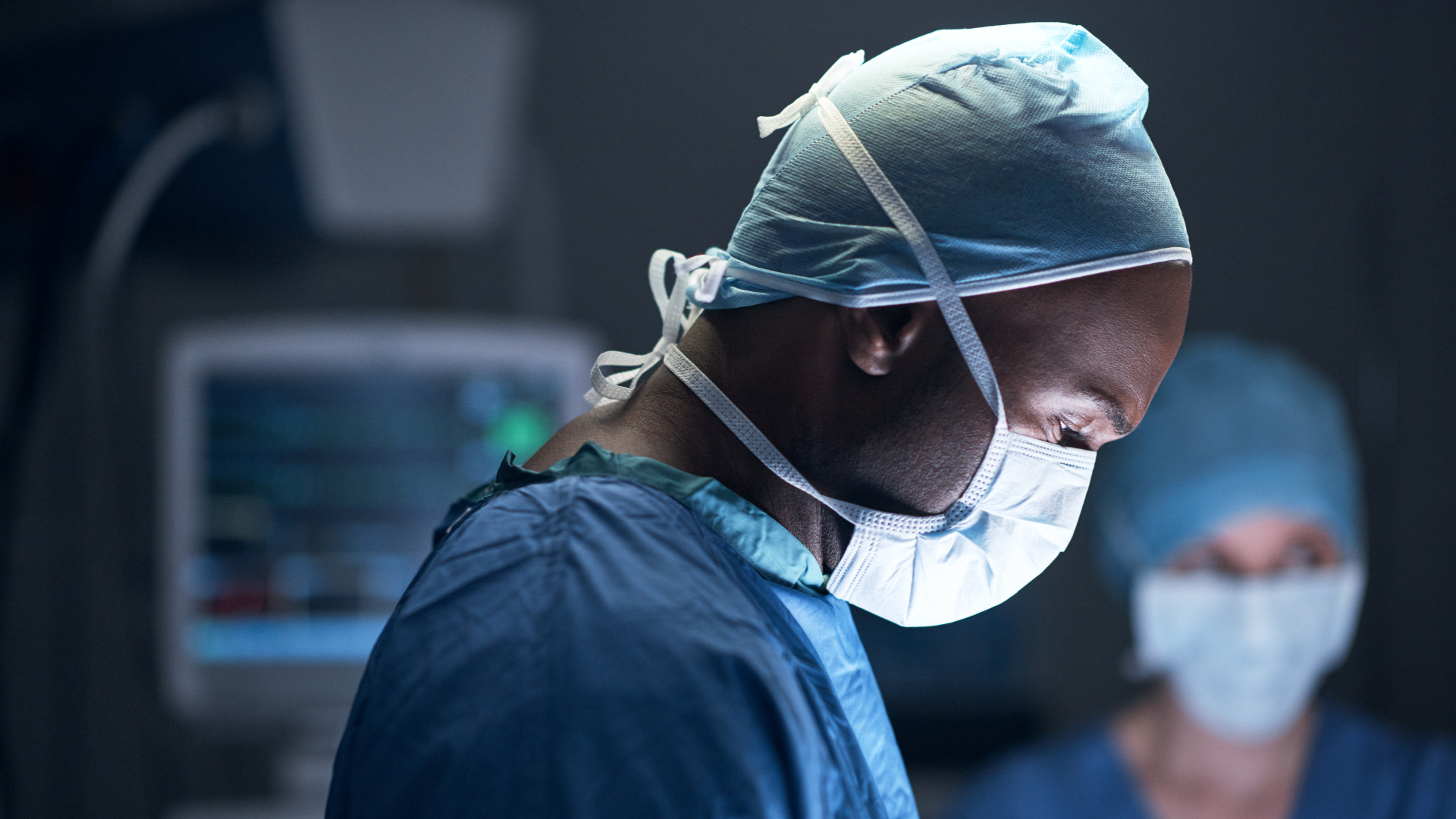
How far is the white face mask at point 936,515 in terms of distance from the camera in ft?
1.98

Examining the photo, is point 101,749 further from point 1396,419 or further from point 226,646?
point 1396,419

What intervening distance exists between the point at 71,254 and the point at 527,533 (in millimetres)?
1330

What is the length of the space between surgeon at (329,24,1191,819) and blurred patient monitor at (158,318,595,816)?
82 centimetres

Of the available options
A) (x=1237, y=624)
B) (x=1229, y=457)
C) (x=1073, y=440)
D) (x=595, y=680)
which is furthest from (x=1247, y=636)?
(x=595, y=680)

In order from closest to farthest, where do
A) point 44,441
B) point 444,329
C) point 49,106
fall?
point 444,329, point 49,106, point 44,441

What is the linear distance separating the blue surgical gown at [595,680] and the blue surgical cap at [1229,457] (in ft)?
3.66

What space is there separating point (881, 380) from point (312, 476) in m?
1.06

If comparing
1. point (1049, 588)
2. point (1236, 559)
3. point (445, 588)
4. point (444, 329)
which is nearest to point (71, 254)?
point (444, 329)

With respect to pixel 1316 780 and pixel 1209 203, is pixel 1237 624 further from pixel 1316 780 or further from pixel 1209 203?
pixel 1209 203

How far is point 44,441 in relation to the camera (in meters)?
1.64

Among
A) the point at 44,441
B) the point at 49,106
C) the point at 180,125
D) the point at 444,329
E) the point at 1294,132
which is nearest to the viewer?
the point at 180,125

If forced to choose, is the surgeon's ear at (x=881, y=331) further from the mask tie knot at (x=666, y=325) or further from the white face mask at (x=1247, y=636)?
the white face mask at (x=1247, y=636)

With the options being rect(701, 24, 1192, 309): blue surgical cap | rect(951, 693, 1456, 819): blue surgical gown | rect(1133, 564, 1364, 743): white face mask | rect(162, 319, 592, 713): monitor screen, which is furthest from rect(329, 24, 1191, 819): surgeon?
rect(951, 693, 1456, 819): blue surgical gown

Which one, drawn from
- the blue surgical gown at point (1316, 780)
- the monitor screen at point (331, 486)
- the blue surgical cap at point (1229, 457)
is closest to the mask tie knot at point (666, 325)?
the monitor screen at point (331, 486)
